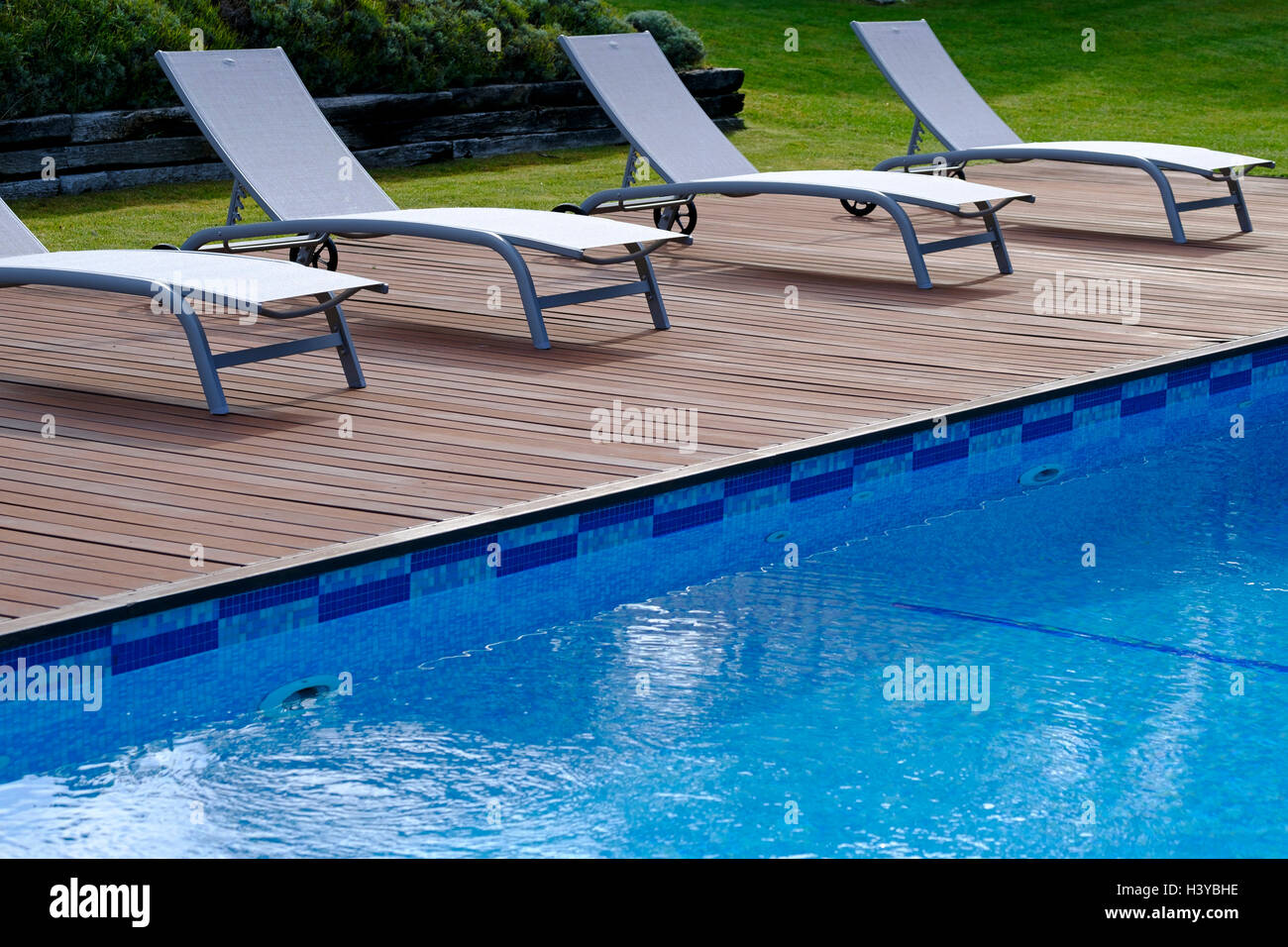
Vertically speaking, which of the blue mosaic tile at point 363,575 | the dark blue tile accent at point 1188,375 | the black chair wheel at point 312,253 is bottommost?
the blue mosaic tile at point 363,575

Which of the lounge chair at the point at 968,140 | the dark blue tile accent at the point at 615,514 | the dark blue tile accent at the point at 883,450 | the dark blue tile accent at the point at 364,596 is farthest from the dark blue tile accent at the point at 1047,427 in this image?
the lounge chair at the point at 968,140

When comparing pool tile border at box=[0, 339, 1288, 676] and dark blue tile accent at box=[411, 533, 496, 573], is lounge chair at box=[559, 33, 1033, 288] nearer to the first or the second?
pool tile border at box=[0, 339, 1288, 676]

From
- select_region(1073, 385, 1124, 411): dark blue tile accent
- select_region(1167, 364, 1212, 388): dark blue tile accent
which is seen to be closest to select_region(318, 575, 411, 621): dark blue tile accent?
select_region(1073, 385, 1124, 411): dark blue tile accent

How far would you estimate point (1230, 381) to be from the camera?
5.65 meters

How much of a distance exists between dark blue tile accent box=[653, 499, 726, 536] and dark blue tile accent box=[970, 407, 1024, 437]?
3.32 feet

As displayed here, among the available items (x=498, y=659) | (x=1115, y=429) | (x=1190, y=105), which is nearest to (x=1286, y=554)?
(x=1115, y=429)

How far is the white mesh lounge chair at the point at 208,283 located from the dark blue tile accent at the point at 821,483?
4.80ft

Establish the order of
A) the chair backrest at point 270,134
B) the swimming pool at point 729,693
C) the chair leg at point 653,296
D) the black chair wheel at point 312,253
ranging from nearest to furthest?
the swimming pool at point 729,693
the chair leg at point 653,296
the chair backrest at point 270,134
the black chair wheel at point 312,253

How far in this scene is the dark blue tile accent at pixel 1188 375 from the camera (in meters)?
5.39

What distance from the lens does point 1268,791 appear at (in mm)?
3045

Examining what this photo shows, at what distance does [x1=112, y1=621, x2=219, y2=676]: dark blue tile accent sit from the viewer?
10.5 ft

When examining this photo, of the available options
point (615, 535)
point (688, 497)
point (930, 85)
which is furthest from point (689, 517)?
point (930, 85)

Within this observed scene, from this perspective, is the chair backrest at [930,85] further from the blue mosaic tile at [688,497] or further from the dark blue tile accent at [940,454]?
the blue mosaic tile at [688,497]
